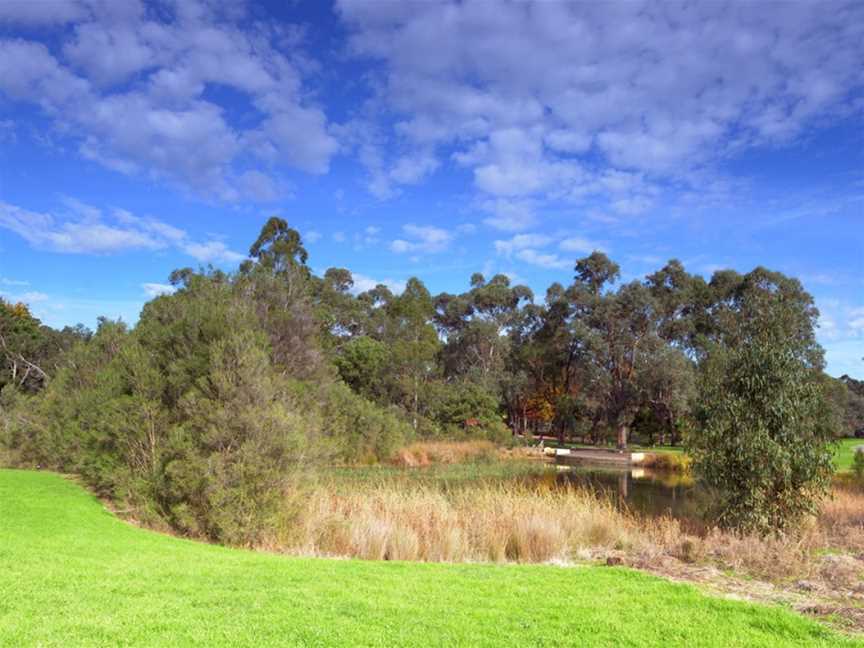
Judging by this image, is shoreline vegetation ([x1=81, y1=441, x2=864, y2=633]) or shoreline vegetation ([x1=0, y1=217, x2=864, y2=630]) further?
shoreline vegetation ([x1=0, y1=217, x2=864, y2=630])

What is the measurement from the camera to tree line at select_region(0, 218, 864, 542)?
11.9 m

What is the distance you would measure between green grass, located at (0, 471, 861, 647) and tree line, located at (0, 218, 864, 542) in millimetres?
4115

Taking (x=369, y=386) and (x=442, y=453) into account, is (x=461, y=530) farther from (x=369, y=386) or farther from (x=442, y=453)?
(x=369, y=386)

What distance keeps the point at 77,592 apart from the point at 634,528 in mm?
9449

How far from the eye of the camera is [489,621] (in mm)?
5398

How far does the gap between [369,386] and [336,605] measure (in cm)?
3601

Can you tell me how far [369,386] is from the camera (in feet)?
136

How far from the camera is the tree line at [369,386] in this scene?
468 inches

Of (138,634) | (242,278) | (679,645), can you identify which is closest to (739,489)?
(679,645)

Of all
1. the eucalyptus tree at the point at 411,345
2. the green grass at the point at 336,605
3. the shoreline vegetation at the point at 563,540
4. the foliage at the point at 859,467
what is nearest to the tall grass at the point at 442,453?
the eucalyptus tree at the point at 411,345

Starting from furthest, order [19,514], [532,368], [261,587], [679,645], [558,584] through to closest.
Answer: [532,368] → [19,514] → [558,584] → [261,587] → [679,645]

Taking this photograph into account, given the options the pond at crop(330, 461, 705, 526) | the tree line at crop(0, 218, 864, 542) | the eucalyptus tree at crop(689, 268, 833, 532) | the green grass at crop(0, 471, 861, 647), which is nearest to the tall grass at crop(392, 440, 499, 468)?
the tree line at crop(0, 218, 864, 542)

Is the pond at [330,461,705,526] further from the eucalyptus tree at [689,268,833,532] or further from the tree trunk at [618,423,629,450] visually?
the tree trunk at [618,423,629,450]

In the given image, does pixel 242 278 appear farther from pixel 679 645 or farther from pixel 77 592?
pixel 679 645
